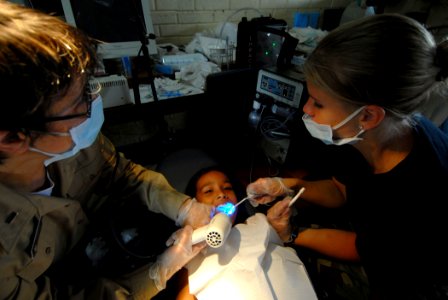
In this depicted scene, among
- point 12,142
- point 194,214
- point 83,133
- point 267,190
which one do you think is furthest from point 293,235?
point 12,142

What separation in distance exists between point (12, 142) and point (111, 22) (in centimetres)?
125

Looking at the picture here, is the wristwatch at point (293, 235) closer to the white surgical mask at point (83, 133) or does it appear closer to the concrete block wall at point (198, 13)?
the white surgical mask at point (83, 133)

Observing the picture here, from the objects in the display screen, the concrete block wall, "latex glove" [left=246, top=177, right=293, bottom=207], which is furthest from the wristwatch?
the concrete block wall

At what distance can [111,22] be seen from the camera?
1604 mm

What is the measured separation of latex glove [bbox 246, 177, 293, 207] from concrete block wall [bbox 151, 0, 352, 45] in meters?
1.85

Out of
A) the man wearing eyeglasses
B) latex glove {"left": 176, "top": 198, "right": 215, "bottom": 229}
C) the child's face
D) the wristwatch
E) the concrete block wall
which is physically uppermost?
the concrete block wall

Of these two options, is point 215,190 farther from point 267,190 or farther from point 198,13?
point 198,13

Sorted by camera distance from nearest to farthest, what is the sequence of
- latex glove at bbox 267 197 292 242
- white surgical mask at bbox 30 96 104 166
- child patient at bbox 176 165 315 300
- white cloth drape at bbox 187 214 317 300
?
white surgical mask at bbox 30 96 104 166, white cloth drape at bbox 187 214 317 300, latex glove at bbox 267 197 292 242, child patient at bbox 176 165 315 300

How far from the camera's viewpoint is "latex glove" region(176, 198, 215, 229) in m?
1.21

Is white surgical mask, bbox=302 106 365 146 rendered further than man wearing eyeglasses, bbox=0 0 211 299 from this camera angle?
Yes

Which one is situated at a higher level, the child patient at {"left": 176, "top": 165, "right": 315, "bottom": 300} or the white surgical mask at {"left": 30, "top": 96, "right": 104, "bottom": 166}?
the white surgical mask at {"left": 30, "top": 96, "right": 104, "bottom": 166}

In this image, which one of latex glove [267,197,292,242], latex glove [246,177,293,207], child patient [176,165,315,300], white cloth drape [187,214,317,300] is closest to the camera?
white cloth drape [187,214,317,300]

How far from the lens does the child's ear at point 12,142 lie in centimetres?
63

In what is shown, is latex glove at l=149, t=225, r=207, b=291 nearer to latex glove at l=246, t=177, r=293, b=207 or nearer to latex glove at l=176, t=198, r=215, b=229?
latex glove at l=176, t=198, r=215, b=229
